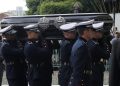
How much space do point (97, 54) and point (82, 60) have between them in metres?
1.05

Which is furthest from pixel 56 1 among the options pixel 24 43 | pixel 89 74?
pixel 89 74

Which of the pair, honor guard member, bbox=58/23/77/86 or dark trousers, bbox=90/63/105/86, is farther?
honor guard member, bbox=58/23/77/86

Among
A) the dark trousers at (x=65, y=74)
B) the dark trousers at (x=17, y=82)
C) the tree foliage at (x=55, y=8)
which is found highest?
the tree foliage at (x=55, y=8)

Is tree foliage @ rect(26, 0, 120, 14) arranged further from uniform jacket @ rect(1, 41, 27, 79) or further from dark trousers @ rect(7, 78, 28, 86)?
uniform jacket @ rect(1, 41, 27, 79)

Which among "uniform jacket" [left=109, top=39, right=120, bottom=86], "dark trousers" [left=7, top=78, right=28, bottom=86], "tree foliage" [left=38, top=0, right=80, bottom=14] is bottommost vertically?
"dark trousers" [left=7, top=78, right=28, bottom=86]

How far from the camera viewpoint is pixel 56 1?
105ft

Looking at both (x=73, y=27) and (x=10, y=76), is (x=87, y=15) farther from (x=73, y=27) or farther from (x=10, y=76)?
(x=10, y=76)

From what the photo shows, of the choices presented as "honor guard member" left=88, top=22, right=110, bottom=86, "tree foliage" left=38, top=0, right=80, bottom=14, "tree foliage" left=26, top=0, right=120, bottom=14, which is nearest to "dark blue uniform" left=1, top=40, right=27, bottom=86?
"honor guard member" left=88, top=22, right=110, bottom=86

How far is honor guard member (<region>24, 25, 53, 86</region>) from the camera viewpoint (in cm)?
877

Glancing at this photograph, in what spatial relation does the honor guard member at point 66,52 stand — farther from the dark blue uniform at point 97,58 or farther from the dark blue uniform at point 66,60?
the dark blue uniform at point 97,58

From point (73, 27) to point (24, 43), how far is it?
1.82 meters

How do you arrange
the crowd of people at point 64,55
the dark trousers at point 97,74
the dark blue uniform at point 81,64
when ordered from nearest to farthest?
the dark blue uniform at point 81,64, the crowd of people at point 64,55, the dark trousers at point 97,74

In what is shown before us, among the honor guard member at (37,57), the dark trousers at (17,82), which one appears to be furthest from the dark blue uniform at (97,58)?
the dark trousers at (17,82)

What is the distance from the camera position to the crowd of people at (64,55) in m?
7.15
